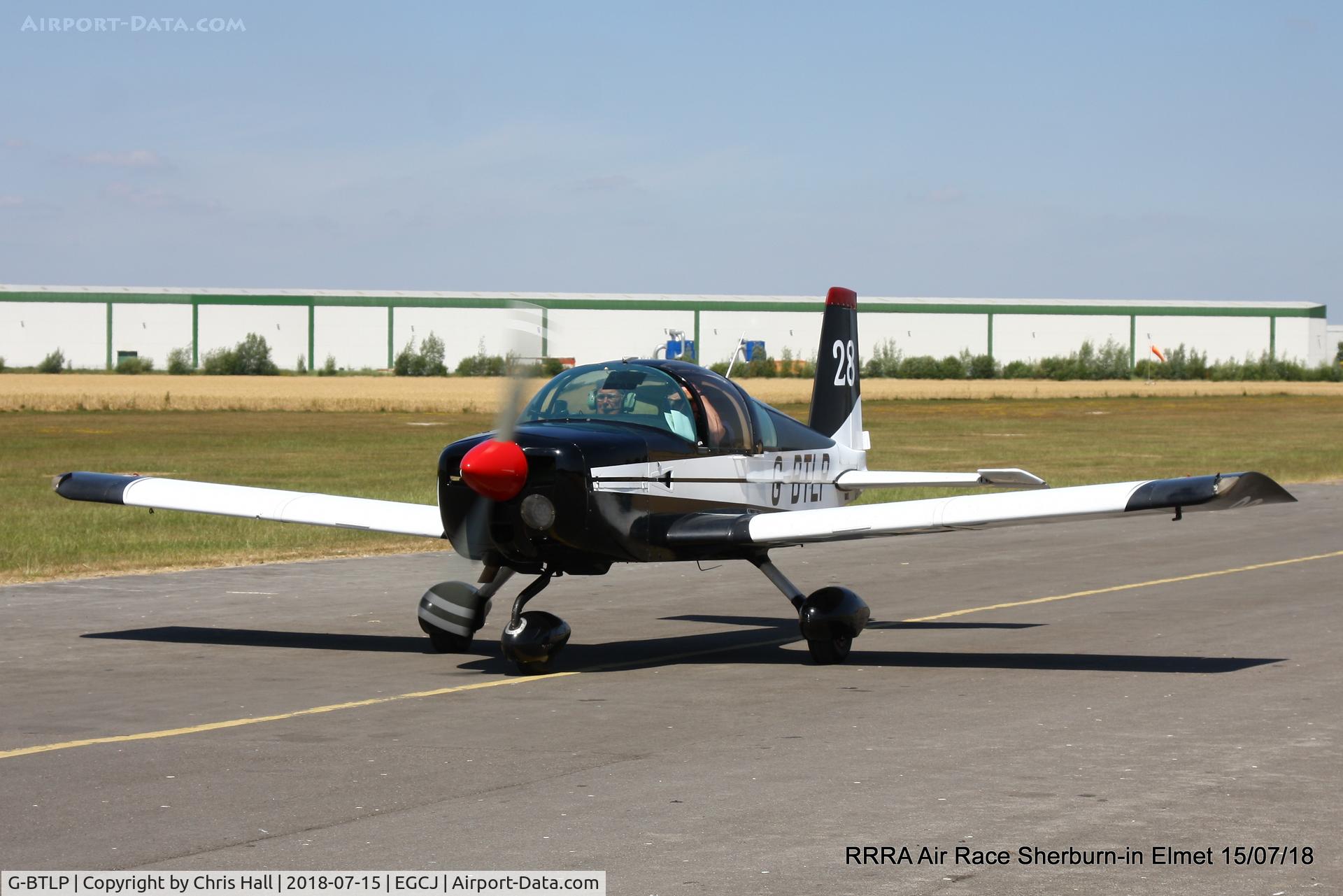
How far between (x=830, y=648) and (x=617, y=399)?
7.34 feet

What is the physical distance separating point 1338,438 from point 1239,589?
3850 cm

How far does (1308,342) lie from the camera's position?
118438 mm

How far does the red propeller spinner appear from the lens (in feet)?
33.1

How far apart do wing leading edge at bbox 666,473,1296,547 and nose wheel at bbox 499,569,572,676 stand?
3.36 feet

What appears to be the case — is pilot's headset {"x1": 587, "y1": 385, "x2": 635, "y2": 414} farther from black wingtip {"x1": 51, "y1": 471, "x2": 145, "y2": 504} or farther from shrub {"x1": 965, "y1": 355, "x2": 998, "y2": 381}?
shrub {"x1": 965, "y1": 355, "x2": 998, "y2": 381}

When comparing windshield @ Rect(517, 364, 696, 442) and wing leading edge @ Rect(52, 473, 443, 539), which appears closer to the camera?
windshield @ Rect(517, 364, 696, 442)

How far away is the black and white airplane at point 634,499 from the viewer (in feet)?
34.2

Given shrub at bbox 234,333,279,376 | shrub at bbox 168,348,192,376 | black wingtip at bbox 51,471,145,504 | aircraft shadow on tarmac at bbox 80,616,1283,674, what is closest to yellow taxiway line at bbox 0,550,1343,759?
aircraft shadow on tarmac at bbox 80,616,1283,674

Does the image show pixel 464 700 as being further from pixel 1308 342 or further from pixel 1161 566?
pixel 1308 342

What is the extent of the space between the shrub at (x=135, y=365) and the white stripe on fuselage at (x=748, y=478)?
10145 cm

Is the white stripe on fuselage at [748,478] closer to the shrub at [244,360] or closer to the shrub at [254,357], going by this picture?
the shrub at [244,360]

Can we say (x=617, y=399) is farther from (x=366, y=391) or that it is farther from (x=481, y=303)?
(x=481, y=303)

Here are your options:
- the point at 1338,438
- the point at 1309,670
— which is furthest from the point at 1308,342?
the point at 1309,670

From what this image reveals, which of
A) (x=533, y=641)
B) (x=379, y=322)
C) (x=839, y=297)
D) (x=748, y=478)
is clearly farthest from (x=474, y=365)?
(x=533, y=641)
